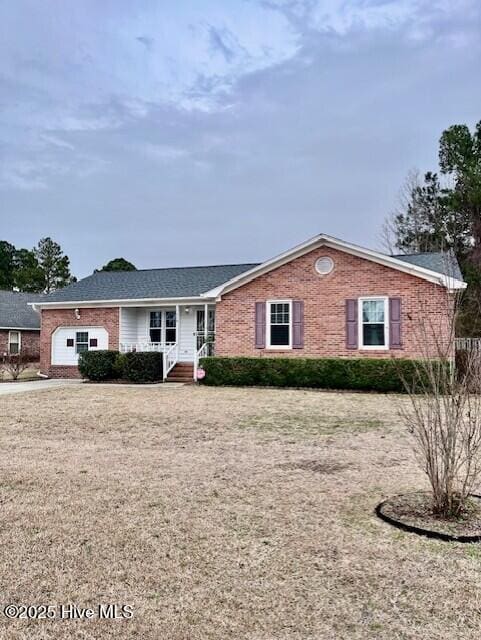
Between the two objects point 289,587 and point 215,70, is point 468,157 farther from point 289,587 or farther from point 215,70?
point 289,587

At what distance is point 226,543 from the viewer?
4.01 m

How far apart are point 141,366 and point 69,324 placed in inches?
198

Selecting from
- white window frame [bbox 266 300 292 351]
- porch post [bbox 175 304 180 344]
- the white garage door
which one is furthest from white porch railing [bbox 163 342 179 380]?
white window frame [bbox 266 300 292 351]

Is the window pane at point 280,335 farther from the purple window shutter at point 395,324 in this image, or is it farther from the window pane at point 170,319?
the window pane at point 170,319

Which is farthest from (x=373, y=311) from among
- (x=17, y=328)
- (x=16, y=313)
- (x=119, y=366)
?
(x=16, y=313)

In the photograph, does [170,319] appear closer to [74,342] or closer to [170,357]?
[170,357]

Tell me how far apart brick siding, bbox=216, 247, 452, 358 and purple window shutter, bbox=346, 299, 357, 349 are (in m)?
0.13

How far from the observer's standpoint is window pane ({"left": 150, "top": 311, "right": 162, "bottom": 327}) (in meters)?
20.9

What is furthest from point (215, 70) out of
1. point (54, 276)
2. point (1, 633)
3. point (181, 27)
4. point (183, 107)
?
point (54, 276)

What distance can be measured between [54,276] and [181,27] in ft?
135

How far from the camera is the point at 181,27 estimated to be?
13695mm

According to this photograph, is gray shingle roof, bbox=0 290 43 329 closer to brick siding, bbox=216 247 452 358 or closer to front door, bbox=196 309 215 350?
front door, bbox=196 309 215 350

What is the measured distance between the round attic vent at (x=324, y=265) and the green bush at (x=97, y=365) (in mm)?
8395

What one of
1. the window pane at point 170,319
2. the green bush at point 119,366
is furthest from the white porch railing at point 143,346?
the green bush at point 119,366
